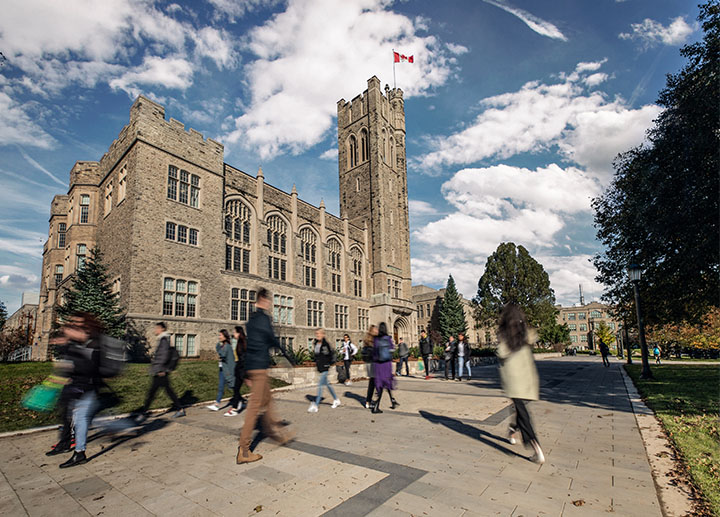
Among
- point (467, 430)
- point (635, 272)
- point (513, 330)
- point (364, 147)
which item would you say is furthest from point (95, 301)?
point (364, 147)

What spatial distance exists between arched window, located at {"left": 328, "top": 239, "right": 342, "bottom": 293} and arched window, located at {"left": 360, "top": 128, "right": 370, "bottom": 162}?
42.0ft

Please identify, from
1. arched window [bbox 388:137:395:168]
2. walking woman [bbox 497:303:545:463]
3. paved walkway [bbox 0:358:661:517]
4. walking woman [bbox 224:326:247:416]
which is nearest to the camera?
paved walkway [bbox 0:358:661:517]

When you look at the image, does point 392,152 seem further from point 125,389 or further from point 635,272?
point 125,389

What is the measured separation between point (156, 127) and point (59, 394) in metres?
20.5

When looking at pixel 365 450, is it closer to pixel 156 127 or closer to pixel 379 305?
pixel 156 127

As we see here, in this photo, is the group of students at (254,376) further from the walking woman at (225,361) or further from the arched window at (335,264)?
the arched window at (335,264)

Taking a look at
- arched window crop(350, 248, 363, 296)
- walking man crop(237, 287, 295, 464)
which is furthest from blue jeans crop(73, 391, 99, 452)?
arched window crop(350, 248, 363, 296)

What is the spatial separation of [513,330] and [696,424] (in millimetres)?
4380

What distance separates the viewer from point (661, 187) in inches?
494

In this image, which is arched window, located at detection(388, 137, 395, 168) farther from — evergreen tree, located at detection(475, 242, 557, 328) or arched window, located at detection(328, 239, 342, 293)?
evergreen tree, located at detection(475, 242, 557, 328)

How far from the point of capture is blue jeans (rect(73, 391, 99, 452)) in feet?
17.5

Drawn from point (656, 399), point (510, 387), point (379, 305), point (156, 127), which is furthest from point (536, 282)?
point (510, 387)

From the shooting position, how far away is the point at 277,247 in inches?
1204

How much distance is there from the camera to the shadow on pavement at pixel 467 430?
18.4ft
